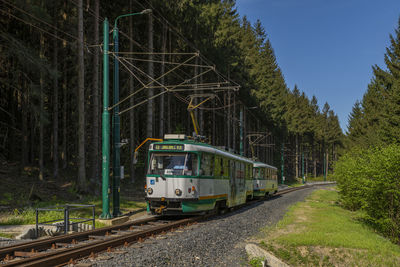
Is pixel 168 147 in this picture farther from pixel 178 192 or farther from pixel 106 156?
pixel 106 156

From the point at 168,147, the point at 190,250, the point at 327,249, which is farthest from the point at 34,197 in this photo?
the point at 327,249

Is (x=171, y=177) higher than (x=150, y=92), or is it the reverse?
(x=150, y=92)

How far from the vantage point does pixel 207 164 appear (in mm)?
A: 15844

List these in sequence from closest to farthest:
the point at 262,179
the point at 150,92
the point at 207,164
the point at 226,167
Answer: the point at 207,164
the point at 226,167
the point at 150,92
the point at 262,179

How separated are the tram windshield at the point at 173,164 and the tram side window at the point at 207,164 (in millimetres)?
561

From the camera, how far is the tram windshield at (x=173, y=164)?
48.2 ft

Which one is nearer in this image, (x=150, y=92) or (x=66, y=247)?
(x=66, y=247)

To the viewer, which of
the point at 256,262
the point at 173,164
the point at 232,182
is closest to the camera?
the point at 256,262

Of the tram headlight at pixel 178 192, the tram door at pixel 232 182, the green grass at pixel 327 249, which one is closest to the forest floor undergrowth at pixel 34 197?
the tram headlight at pixel 178 192

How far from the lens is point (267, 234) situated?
12.8 meters

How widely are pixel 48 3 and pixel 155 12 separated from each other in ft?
25.4

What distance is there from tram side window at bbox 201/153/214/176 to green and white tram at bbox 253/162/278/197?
1241cm

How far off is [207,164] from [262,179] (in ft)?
49.9

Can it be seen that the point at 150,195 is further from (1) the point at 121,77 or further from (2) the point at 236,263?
(1) the point at 121,77
